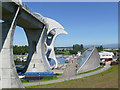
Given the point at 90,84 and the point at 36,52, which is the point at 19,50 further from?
the point at 90,84

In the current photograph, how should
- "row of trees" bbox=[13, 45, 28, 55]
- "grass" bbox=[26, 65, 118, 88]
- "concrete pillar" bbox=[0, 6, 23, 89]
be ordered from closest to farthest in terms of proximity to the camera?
1. "grass" bbox=[26, 65, 118, 88]
2. "concrete pillar" bbox=[0, 6, 23, 89]
3. "row of trees" bbox=[13, 45, 28, 55]

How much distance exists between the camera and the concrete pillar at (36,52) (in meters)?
32.1

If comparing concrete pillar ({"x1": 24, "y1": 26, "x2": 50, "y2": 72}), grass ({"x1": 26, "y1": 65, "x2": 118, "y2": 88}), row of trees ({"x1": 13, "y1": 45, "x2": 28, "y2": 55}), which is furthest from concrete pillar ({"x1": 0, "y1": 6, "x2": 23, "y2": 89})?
row of trees ({"x1": 13, "y1": 45, "x2": 28, "y2": 55})

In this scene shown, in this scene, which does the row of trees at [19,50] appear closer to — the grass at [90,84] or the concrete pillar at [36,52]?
the concrete pillar at [36,52]

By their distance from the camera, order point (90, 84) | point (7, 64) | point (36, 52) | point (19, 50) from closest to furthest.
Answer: point (90, 84), point (7, 64), point (36, 52), point (19, 50)

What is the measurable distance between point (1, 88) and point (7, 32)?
7.80 metres

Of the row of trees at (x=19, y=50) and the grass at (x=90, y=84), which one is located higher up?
the row of trees at (x=19, y=50)

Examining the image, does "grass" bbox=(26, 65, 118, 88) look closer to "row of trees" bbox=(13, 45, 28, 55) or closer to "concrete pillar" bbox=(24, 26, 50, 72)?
"concrete pillar" bbox=(24, 26, 50, 72)

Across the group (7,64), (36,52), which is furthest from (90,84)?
(36,52)

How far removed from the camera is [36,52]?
32.5 m

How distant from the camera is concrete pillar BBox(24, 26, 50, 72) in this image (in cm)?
3209

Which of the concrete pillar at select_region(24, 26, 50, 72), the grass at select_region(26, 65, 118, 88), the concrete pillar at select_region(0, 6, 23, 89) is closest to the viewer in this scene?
the grass at select_region(26, 65, 118, 88)

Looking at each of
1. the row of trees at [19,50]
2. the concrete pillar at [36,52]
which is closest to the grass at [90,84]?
the concrete pillar at [36,52]

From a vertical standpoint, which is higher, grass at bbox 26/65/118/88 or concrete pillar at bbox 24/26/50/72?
concrete pillar at bbox 24/26/50/72
